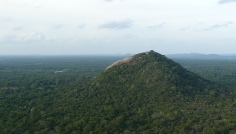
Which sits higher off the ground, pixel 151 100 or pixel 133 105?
pixel 151 100

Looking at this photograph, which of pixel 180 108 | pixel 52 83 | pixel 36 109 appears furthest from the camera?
pixel 52 83

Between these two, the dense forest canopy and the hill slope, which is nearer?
the hill slope

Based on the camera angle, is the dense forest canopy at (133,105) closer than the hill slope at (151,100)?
No

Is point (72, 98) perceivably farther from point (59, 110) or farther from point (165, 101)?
point (165, 101)

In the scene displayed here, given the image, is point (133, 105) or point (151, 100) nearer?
point (133, 105)

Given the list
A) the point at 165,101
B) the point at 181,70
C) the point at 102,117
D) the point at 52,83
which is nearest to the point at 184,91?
the point at 165,101

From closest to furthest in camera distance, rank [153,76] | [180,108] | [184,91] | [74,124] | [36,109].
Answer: [74,124]
[180,108]
[36,109]
[184,91]
[153,76]

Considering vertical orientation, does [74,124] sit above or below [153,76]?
below

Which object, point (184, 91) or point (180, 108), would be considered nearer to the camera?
point (180, 108)

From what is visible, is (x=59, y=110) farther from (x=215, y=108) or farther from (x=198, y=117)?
(x=215, y=108)
